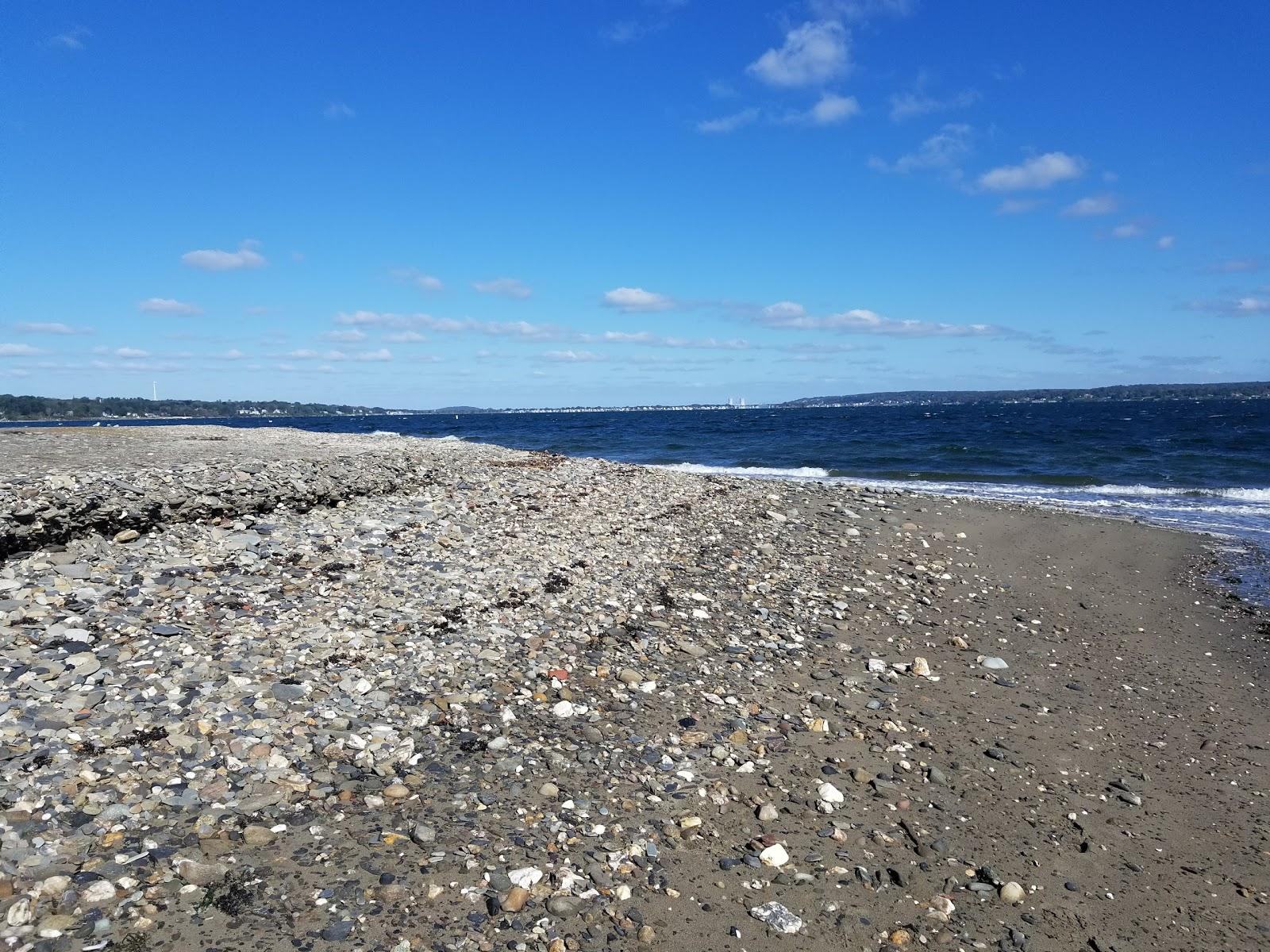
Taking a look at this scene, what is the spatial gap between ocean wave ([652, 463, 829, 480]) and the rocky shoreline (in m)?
18.3

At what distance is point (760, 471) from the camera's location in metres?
33.4

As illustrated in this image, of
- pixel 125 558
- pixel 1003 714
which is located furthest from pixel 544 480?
pixel 1003 714

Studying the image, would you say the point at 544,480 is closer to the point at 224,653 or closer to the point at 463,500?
the point at 463,500

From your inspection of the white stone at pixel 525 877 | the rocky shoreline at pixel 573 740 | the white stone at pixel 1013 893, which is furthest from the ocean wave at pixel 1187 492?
the white stone at pixel 525 877

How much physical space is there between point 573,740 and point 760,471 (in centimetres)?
2808

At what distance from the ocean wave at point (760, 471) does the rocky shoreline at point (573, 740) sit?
1833 centimetres

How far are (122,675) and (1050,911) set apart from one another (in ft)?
24.4

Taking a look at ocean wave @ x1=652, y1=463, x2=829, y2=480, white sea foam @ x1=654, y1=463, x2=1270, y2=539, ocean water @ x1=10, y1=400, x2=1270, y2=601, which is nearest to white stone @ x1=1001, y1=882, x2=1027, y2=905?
ocean water @ x1=10, y1=400, x2=1270, y2=601

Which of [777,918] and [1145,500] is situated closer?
[777,918]

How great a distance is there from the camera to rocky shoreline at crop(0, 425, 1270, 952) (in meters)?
4.34

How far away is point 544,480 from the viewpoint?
1652 centimetres

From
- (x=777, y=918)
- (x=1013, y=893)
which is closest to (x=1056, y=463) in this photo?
(x=1013, y=893)

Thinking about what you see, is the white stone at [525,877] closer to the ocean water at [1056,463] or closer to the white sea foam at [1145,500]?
the ocean water at [1056,463]

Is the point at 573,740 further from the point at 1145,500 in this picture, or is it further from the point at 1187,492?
the point at 1187,492
